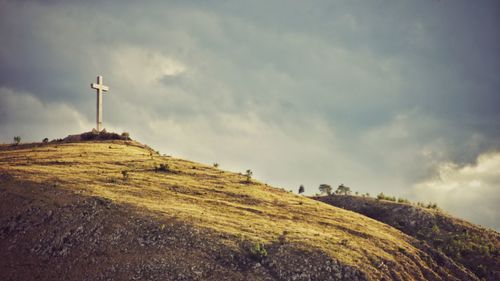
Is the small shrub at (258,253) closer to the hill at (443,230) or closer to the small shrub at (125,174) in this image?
→ the small shrub at (125,174)

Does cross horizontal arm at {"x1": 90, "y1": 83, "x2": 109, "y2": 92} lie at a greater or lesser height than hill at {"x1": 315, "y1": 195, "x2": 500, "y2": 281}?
greater

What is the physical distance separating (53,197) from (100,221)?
5.65 metres

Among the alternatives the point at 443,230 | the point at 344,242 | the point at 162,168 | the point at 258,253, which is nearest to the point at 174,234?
the point at 258,253

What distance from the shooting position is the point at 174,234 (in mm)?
36688

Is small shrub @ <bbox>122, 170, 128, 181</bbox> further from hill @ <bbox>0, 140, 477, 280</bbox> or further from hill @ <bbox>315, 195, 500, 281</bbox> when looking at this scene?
hill @ <bbox>315, 195, 500, 281</bbox>

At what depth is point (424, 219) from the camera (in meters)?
56.8

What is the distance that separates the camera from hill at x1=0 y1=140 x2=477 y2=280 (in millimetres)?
33906

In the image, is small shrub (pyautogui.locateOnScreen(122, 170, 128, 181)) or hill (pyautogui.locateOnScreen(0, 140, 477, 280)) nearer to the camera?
hill (pyautogui.locateOnScreen(0, 140, 477, 280))

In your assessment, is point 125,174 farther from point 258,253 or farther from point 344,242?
point 344,242

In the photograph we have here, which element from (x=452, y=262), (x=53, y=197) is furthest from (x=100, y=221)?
(x=452, y=262)

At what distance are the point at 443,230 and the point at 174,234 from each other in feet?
107

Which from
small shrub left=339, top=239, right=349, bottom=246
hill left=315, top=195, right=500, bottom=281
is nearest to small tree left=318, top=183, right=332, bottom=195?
hill left=315, top=195, right=500, bottom=281

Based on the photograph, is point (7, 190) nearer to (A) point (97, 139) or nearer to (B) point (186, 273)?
(B) point (186, 273)

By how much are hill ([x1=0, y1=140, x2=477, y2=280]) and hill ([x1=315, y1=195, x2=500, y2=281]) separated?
3.39 meters
